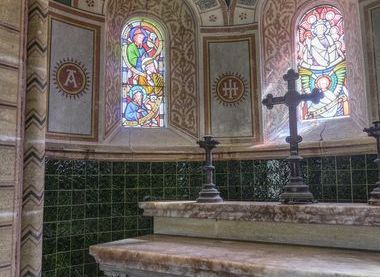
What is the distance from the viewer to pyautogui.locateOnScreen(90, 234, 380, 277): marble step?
193 cm

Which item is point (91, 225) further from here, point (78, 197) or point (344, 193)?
point (344, 193)

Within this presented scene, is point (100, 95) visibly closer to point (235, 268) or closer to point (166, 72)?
point (166, 72)

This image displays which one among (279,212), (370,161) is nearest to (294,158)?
(279,212)

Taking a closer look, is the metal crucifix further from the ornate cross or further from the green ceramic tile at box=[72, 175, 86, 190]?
the green ceramic tile at box=[72, 175, 86, 190]

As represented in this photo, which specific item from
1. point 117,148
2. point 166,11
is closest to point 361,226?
point 117,148

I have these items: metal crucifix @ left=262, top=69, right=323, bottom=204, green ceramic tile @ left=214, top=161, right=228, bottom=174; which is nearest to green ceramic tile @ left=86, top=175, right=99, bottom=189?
green ceramic tile @ left=214, top=161, right=228, bottom=174

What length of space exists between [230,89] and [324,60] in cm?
115

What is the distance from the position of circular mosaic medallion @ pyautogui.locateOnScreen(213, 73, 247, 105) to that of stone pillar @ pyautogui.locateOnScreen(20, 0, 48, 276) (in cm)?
313

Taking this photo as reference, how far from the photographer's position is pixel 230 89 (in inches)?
198

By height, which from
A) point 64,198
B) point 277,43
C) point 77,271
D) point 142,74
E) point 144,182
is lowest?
point 77,271

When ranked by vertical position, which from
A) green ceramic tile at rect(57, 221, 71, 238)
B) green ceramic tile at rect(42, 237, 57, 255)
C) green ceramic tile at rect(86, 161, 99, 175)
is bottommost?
green ceramic tile at rect(42, 237, 57, 255)

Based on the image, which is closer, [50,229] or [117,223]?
[50,229]

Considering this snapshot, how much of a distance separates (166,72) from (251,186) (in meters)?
1.79

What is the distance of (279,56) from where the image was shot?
5047 mm
